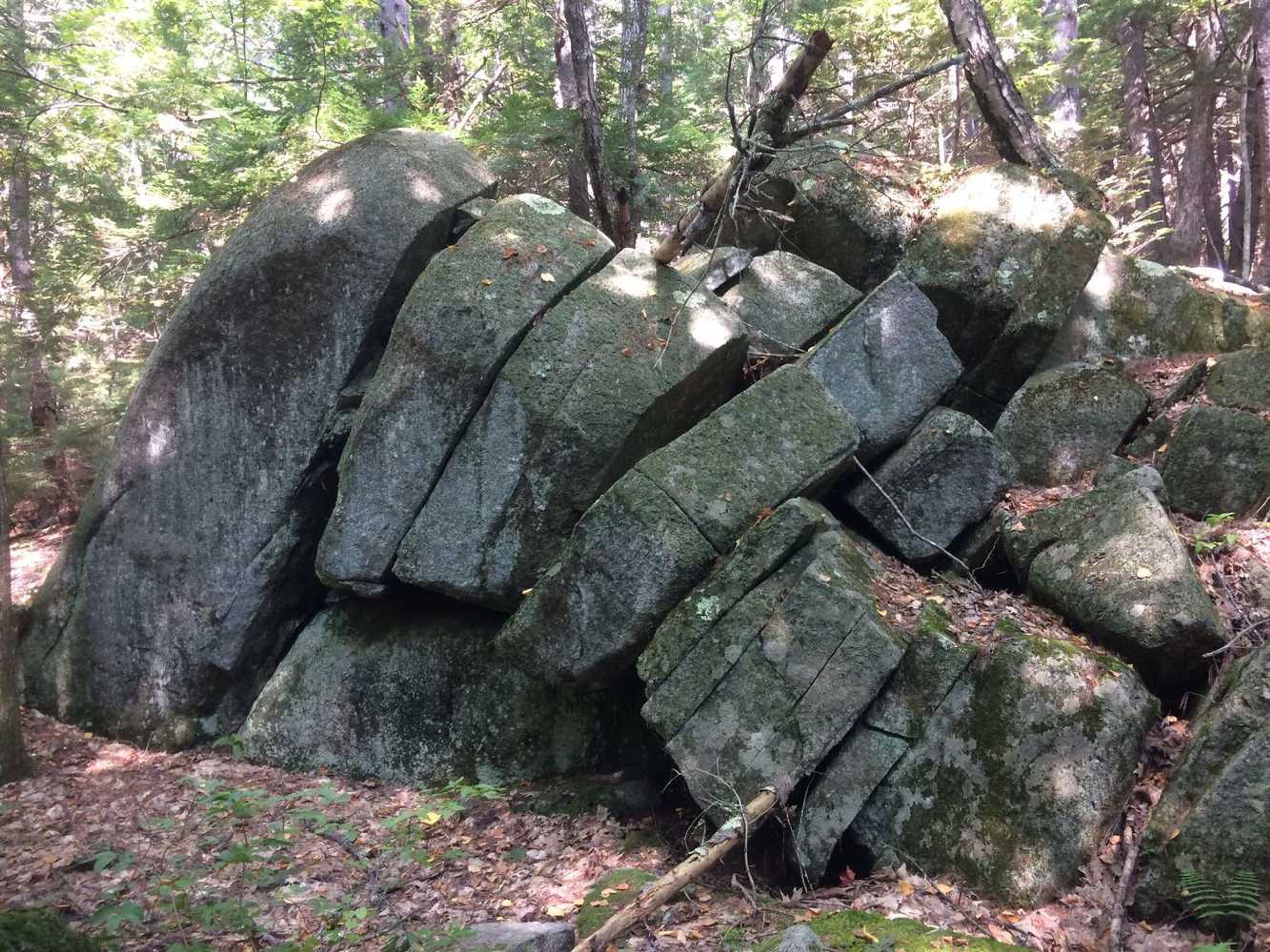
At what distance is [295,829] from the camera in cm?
613

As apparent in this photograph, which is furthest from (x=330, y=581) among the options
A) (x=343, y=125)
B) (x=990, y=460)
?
(x=343, y=125)

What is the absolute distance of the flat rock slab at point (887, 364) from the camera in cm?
704

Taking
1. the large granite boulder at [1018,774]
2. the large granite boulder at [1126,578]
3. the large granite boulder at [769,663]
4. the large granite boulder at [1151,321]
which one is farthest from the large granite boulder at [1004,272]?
the large granite boulder at [1018,774]

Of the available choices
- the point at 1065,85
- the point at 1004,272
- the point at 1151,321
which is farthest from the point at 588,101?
the point at 1065,85

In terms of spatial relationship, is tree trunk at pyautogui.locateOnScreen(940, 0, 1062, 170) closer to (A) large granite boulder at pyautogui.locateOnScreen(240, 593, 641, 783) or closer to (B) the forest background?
(B) the forest background

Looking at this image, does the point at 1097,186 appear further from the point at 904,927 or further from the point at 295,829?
the point at 295,829

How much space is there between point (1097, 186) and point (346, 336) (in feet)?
29.5

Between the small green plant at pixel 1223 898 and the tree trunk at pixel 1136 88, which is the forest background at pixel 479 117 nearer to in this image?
the tree trunk at pixel 1136 88

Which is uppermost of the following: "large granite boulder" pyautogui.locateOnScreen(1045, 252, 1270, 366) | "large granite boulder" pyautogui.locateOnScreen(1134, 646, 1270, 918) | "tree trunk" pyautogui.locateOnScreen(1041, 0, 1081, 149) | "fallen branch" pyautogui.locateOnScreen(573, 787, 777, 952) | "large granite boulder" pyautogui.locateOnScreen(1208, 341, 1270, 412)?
"tree trunk" pyautogui.locateOnScreen(1041, 0, 1081, 149)

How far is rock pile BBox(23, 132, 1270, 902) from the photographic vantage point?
17.7ft

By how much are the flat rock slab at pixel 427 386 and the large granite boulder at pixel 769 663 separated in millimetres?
2934

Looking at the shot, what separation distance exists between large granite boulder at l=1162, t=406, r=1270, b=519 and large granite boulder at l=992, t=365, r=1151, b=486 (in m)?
0.66

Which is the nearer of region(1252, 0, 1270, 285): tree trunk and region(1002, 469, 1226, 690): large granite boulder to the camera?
region(1002, 469, 1226, 690): large granite boulder

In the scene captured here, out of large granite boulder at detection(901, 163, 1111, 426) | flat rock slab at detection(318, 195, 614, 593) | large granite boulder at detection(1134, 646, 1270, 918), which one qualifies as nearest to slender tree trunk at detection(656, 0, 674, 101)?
large granite boulder at detection(901, 163, 1111, 426)
